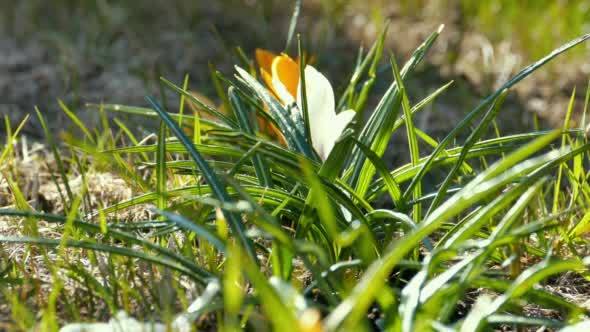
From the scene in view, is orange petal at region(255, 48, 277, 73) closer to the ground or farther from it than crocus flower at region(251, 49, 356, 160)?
farther from it

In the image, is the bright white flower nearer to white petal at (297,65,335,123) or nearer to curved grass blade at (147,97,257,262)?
white petal at (297,65,335,123)

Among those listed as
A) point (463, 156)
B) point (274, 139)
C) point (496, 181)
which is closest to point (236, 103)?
point (274, 139)

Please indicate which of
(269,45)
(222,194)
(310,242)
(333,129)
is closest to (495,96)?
(333,129)

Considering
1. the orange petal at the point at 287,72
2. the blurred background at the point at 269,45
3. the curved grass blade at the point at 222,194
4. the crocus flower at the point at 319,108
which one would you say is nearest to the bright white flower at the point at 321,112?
the crocus flower at the point at 319,108

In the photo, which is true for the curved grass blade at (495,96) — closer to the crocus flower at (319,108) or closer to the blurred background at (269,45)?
the crocus flower at (319,108)

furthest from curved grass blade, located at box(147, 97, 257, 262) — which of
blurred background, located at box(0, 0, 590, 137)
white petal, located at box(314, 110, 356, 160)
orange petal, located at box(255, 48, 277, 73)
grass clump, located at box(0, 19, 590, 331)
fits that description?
blurred background, located at box(0, 0, 590, 137)

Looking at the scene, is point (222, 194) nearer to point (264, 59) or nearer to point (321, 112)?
point (321, 112)
